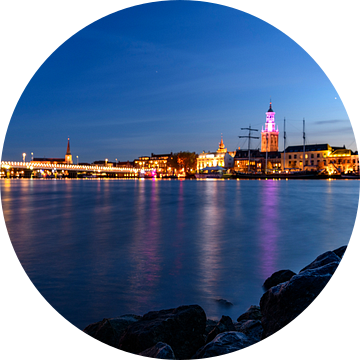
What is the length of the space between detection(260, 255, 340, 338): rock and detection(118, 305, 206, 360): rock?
2.85 ft

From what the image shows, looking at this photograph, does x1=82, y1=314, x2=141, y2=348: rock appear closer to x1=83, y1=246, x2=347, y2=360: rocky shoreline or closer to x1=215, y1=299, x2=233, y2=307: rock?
x1=83, y1=246, x2=347, y2=360: rocky shoreline

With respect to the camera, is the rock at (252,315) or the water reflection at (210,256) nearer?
the rock at (252,315)

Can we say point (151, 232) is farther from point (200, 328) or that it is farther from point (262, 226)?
point (200, 328)

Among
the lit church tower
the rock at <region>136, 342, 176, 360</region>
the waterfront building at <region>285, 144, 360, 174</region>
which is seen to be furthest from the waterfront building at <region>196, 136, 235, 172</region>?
the rock at <region>136, 342, 176, 360</region>

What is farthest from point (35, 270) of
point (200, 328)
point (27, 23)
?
point (27, 23)

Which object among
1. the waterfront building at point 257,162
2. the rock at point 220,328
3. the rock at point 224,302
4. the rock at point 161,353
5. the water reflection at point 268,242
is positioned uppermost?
the waterfront building at point 257,162

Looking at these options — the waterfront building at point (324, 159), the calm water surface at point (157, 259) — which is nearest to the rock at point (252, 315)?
the calm water surface at point (157, 259)

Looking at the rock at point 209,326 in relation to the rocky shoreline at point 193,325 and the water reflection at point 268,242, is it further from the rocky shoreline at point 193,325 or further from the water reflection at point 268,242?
the water reflection at point 268,242

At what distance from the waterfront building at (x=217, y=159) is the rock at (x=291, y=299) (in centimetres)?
14668

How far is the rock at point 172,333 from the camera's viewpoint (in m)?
4.14

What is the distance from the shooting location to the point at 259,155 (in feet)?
461

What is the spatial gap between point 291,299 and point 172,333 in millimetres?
1556

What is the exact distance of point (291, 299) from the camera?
426cm

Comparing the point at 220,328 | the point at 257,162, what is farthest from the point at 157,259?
the point at 257,162
